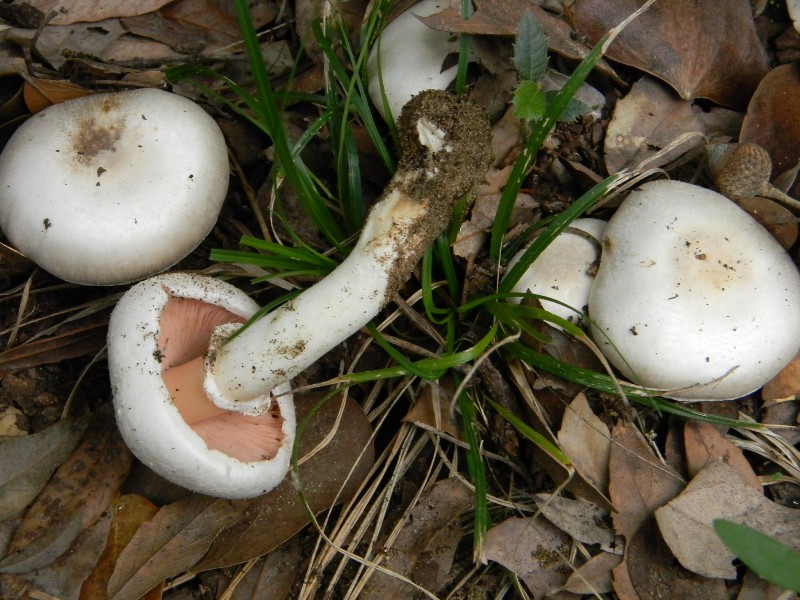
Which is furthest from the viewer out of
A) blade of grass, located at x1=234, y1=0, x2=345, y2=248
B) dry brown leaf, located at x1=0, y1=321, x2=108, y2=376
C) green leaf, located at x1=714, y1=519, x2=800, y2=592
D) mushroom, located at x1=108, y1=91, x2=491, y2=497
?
dry brown leaf, located at x1=0, y1=321, x2=108, y2=376

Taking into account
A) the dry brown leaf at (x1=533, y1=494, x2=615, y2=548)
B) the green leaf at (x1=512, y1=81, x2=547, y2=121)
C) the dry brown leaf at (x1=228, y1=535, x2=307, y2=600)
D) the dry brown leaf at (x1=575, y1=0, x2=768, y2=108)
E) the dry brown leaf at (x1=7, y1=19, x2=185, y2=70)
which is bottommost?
the dry brown leaf at (x1=228, y1=535, x2=307, y2=600)

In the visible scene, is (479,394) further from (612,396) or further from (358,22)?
(358,22)

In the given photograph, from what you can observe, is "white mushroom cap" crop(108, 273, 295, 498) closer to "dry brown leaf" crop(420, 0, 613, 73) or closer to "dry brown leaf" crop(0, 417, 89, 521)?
"dry brown leaf" crop(0, 417, 89, 521)

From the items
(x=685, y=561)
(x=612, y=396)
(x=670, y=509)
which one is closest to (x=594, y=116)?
(x=612, y=396)

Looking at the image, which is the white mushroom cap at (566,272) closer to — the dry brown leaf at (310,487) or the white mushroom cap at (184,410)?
the dry brown leaf at (310,487)

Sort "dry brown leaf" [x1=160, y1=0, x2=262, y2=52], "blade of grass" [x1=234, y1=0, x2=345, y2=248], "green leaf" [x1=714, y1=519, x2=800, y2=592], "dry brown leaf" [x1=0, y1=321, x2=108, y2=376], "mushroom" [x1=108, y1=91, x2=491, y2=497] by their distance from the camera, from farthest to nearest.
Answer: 1. "dry brown leaf" [x1=160, y1=0, x2=262, y2=52]
2. "dry brown leaf" [x1=0, y1=321, x2=108, y2=376]
3. "mushroom" [x1=108, y1=91, x2=491, y2=497]
4. "green leaf" [x1=714, y1=519, x2=800, y2=592]
5. "blade of grass" [x1=234, y1=0, x2=345, y2=248]

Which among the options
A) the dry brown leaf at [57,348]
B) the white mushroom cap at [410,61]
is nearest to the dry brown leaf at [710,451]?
the white mushroom cap at [410,61]

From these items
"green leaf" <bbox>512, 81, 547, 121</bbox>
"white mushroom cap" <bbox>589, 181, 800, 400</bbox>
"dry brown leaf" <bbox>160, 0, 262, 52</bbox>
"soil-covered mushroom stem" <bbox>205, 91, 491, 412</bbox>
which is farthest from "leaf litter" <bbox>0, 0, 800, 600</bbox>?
"soil-covered mushroom stem" <bbox>205, 91, 491, 412</bbox>

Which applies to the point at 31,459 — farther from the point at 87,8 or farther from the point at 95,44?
the point at 87,8
